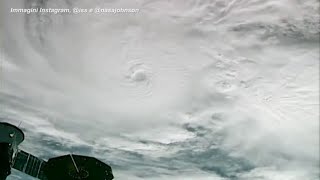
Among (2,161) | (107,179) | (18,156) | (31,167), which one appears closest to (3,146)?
(2,161)

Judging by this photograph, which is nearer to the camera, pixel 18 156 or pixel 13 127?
pixel 13 127

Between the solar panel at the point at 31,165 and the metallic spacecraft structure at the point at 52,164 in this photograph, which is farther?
the solar panel at the point at 31,165

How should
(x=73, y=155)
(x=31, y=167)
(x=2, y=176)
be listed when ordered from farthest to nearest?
(x=31, y=167)
(x=73, y=155)
(x=2, y=176)

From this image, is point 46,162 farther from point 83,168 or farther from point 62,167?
point 83,168

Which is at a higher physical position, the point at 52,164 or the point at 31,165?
the point at 31,165

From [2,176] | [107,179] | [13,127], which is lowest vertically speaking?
[2,176]

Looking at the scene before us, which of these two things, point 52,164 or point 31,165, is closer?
point 52,164

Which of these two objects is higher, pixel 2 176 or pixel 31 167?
pixel 31 167

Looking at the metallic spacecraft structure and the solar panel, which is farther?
the solar panel
